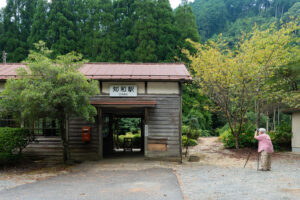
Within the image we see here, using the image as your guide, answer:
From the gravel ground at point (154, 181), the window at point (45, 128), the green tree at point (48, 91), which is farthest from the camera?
the window at point (45, 128)

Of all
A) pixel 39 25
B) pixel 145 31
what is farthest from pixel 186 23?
pixel 39 25

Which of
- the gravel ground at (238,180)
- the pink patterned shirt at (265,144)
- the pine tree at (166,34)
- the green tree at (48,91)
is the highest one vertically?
the pine tree at (166,34)

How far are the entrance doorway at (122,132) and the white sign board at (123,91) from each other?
91 centimetres

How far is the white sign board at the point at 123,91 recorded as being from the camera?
1070 cm

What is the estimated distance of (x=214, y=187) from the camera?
21.6 ft

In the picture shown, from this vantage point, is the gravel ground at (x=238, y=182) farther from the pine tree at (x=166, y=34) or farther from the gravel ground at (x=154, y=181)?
the pine tree at (x=166, y=34)

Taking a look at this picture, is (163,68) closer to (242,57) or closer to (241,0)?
(242,57)

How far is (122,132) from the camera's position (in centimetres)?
2283

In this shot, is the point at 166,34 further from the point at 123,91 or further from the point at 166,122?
the point at 166,122

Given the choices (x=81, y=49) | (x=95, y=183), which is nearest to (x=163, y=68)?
(x=95, y=183)

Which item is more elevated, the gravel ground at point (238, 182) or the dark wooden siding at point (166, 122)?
the dark wooden siding at point (166, 122)

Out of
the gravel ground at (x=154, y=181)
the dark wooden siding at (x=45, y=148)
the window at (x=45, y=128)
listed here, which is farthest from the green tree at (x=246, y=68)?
the dark wooden siding at (x=45, y=148)

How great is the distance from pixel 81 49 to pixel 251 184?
23.4 meters

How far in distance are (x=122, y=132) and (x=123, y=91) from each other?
12.6 meters
